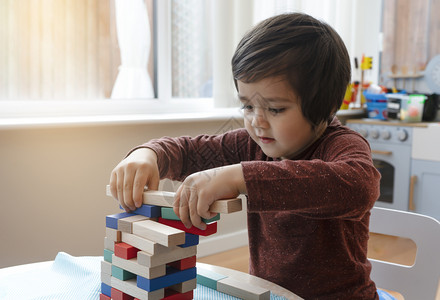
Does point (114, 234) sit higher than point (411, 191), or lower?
higher

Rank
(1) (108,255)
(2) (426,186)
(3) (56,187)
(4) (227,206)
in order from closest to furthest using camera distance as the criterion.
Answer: (4) (227,206) → (1) (108,255) → (3) (56,187) → (2) (426,186)

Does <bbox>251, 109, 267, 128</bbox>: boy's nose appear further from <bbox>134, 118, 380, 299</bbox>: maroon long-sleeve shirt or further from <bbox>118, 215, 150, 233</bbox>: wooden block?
<bbox>118, 215, 150, 233</bbox>: wooden block

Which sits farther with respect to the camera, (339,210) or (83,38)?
(83,38)

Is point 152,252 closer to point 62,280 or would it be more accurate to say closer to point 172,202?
point 172,202

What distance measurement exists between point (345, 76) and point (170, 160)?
1.24ft

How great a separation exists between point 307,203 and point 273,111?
21 cm

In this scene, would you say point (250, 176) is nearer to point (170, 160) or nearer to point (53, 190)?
point (170, 160)

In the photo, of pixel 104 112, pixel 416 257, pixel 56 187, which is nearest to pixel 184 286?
pixel 416 257

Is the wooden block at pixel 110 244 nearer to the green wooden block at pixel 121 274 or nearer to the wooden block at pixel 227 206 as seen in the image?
the green wooden block at pixel 121 274

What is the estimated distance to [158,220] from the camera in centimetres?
68

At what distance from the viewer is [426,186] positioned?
3006 millimetres

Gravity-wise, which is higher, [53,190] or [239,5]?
[239,5]

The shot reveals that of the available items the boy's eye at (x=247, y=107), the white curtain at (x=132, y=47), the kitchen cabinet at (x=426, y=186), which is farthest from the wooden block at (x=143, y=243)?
the kitchen cabinet at (x=426, y=186)

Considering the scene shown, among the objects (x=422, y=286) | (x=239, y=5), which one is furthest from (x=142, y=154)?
(x=239, y=5)
